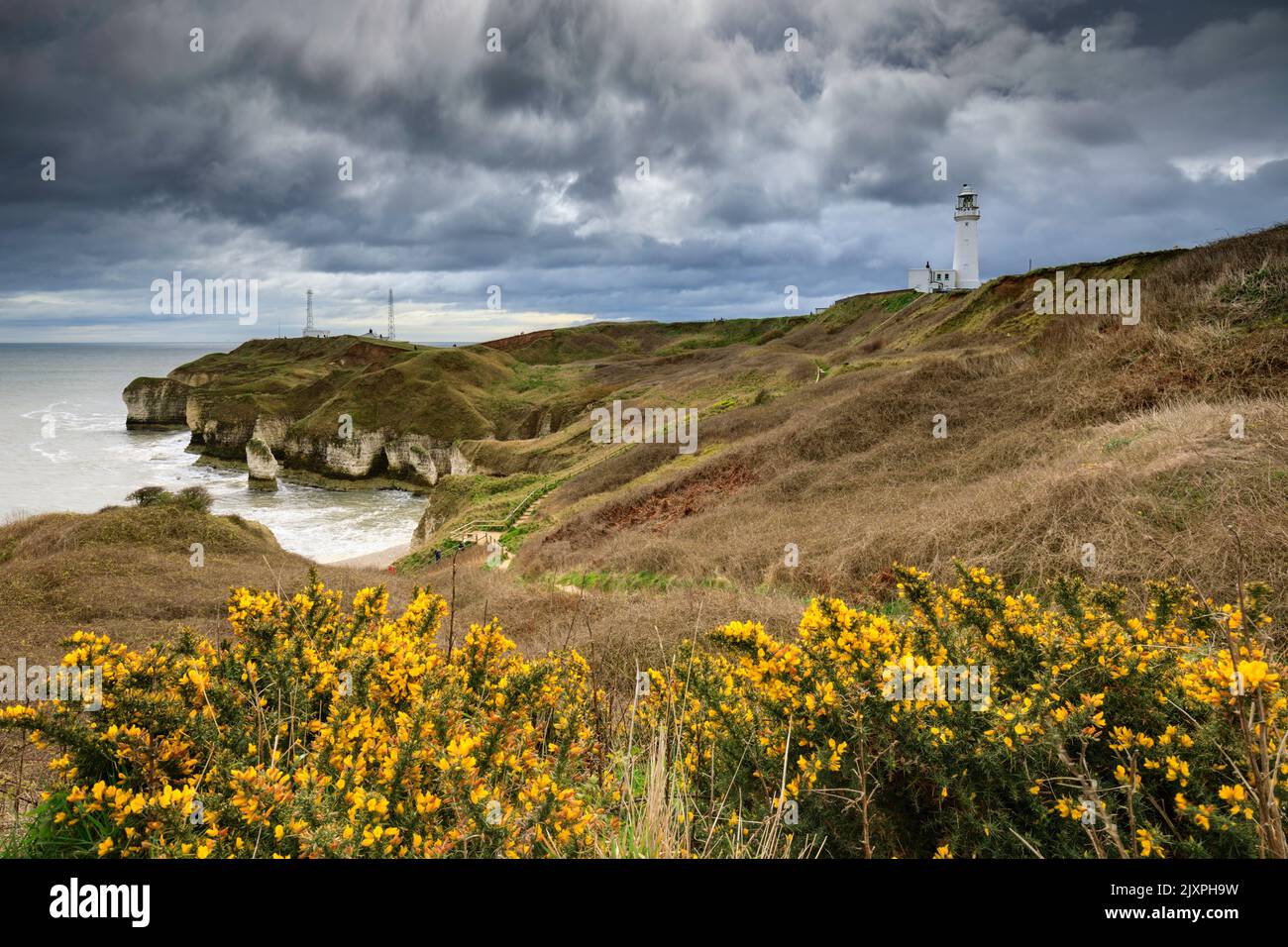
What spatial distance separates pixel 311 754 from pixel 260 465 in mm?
62529

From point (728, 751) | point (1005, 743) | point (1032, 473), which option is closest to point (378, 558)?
point (1032, 473)

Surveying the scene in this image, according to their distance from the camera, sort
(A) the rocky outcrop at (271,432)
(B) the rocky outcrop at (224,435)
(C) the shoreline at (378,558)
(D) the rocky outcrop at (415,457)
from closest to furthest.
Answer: (C) the shoreline at (378,558)
(D) the rocky outcrop at (415,457)
(A) the rocky outcrop at (271,432)
(B) the rocky outcrop at (224,435)

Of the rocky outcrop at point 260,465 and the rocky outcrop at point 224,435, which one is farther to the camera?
the rocky outcrop at point 224,435

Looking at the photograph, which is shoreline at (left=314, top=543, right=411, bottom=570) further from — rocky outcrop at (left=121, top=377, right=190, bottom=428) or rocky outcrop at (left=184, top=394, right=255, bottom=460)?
rocky outcrop at (left=121, top=377, right=190, bottom=428)

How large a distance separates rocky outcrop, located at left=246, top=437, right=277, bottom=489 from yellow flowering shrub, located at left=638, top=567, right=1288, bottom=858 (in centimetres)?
6168

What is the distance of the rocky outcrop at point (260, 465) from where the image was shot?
2223 inches

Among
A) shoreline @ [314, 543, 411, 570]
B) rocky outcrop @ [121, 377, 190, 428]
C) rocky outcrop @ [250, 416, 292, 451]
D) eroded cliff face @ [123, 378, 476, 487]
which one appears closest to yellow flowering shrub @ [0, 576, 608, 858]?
shoreline @ [314, 543, 411, 570]

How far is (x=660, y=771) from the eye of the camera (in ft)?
9.13

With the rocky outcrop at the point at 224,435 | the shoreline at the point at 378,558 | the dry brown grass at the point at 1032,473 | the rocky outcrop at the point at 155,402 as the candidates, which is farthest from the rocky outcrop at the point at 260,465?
the dry brown grass at the point at 1032,473

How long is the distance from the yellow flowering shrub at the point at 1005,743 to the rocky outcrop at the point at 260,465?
61.7 metres

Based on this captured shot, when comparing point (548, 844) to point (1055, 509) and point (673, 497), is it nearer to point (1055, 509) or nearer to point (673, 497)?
point (1055, 509)

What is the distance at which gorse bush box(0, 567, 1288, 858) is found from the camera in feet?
7.16

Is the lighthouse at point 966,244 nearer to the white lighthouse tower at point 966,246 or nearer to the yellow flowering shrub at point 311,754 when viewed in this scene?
the white lighthouse tower at point 966,246

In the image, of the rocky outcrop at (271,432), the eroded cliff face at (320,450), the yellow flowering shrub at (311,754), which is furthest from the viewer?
the rocky outcrop at (271,432)
